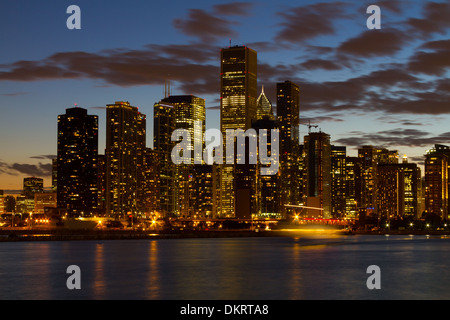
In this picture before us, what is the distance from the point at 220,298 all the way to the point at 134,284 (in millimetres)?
14519

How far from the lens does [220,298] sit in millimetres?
61781

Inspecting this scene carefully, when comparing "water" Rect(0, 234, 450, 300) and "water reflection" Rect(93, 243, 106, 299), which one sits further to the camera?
"water" Rect(0, 234, 450, 300)

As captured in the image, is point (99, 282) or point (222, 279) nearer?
point (99, 282)

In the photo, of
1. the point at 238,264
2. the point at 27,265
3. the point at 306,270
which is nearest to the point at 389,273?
the point at 306,270

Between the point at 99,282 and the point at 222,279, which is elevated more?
the point at 99,282

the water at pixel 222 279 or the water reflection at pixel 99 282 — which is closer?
the water reflection at pixel 99 282
